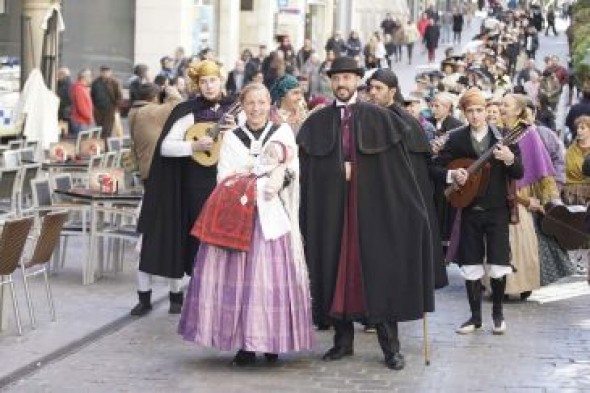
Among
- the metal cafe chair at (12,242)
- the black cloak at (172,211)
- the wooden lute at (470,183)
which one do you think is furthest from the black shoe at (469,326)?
the metal cafe chair at (12,242)

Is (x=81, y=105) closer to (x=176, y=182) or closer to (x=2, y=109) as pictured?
(x=2, y=109)

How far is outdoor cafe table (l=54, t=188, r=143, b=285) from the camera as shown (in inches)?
566

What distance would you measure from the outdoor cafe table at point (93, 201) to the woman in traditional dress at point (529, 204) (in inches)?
132

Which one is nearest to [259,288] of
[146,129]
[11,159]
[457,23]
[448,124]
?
[146,129]

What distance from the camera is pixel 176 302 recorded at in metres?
13.1

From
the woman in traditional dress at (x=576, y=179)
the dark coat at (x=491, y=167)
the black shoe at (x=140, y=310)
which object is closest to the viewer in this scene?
the dark coat at (x=491, y=167)

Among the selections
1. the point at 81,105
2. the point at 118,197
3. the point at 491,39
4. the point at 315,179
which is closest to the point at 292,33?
the point at 491,39

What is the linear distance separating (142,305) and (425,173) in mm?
2646

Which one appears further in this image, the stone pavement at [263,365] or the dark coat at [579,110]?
the dark coat at [579,110]

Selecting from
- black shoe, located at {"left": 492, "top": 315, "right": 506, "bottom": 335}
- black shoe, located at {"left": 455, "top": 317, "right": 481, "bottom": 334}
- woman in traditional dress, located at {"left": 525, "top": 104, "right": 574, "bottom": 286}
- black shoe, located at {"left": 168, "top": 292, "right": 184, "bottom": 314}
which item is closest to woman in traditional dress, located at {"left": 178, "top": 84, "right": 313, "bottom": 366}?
black shoe, located at {"left": 455, "top": 317, "right": 481, "bottom": 334}

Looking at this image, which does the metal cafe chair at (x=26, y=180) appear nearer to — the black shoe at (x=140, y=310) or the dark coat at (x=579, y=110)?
the black shoe at (x=140, y=310)

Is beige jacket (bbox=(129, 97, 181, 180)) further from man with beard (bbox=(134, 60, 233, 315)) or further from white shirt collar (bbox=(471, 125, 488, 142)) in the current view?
white shirt collar (bbox=(471, 125, 488, 142))

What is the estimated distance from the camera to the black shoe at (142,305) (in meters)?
12.9

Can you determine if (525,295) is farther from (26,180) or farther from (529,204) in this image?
(26,180)
